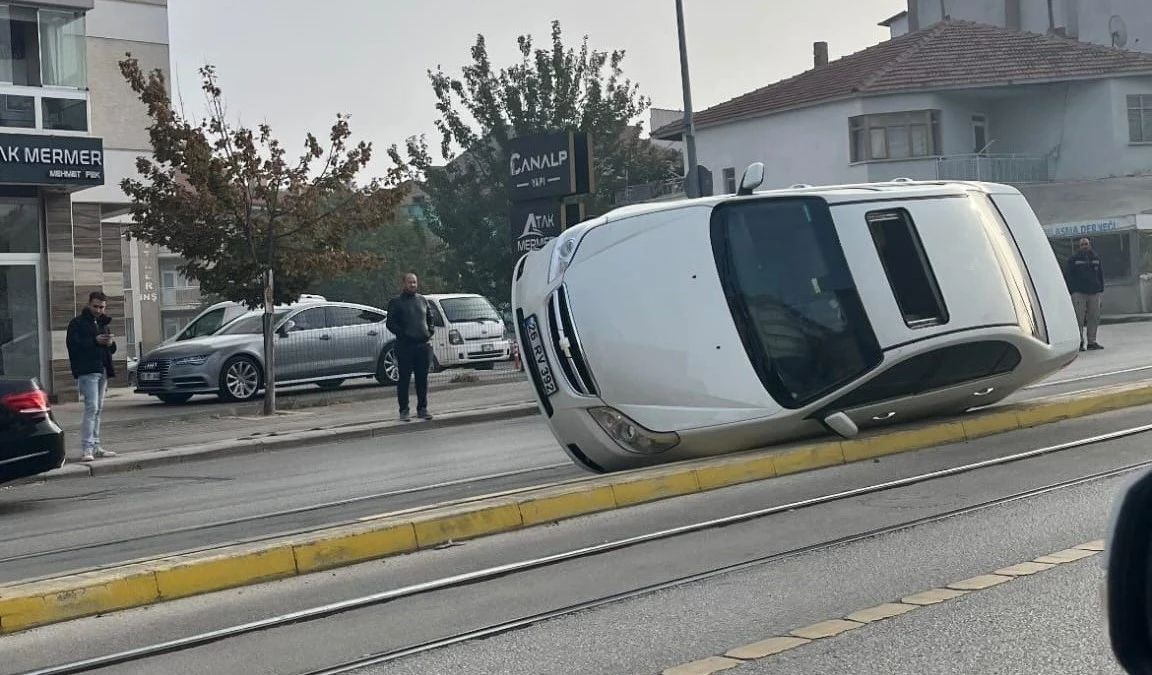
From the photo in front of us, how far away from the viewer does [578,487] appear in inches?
357

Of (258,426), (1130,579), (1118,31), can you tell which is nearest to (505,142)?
(1118,31)

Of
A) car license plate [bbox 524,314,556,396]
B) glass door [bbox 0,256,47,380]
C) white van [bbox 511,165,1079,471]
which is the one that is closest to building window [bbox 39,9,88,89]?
glass door [bbox 0,256,47,380]

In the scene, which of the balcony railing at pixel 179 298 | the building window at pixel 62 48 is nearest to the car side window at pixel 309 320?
the building window at pixel 62 48

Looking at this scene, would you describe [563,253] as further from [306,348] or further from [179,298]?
[179,298]

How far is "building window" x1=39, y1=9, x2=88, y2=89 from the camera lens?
2561cm

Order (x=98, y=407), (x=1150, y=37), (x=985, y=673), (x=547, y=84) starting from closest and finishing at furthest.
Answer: (x=985, y=673)
(x=98, y=407)
(x=1150, y=37)
(x=547, y=84)

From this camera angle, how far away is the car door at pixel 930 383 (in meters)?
10.9

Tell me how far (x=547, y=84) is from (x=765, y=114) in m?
13.4

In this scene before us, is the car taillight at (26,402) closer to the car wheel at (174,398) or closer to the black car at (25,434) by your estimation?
the black car at (25,434)

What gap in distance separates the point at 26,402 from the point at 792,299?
6.40 m

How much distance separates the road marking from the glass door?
22046 mm

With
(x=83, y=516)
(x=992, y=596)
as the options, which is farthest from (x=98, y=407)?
(x=992, y=596)

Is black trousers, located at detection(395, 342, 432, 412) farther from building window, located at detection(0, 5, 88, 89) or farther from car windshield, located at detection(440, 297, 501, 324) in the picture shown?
building window, located at detection(0, 5, 88, 89)

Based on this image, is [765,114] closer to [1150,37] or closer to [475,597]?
[1150,37]
